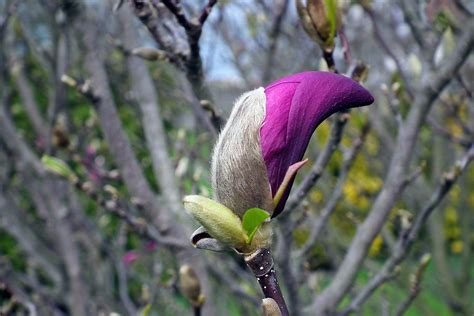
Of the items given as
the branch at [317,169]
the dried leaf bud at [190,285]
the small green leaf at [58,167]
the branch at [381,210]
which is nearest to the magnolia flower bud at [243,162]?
the dried leaf bud at [190,285]

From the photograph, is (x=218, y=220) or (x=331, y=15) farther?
(x=331, y=15)

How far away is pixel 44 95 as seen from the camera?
222 inches

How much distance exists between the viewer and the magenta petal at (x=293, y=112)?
2.58 feet

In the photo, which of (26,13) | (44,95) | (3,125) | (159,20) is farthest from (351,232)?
(159,20)

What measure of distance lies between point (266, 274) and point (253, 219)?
3.0 inches

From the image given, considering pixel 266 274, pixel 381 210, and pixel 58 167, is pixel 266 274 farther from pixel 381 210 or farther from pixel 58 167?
pixel 58 167

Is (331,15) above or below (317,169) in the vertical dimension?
above

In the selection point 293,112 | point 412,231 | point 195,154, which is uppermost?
point 293,112

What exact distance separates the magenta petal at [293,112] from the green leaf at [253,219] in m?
0.04

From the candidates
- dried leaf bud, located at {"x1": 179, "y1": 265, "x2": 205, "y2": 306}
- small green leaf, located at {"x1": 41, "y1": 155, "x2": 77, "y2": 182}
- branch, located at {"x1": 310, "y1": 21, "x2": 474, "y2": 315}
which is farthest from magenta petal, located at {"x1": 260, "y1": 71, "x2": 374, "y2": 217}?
small green leaf, located at {"x1": 41, "y1": 155, "x2": 77, "y2": 182}

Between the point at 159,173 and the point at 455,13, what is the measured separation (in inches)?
41.5

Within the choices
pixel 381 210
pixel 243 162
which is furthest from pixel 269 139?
Answer: pixel 381 210

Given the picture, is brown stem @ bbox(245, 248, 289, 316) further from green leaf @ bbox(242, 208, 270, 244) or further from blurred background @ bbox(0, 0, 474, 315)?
blurred background @ bbox(0, 0, 474, 315)

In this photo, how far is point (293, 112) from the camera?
0.80 m
